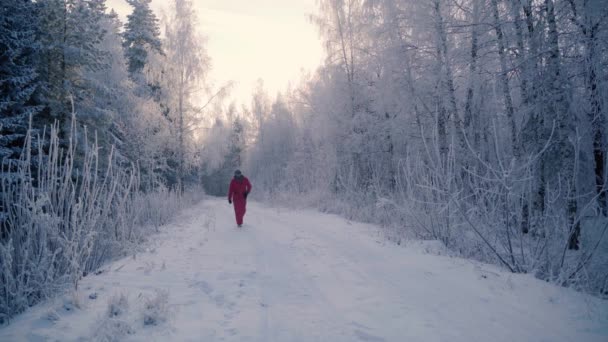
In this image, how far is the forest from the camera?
3076 millimetres

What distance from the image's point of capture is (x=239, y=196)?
801 centimetres

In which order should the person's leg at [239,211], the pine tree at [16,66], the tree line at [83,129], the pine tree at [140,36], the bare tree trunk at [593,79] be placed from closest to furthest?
the tree line at [83,129] < the bare tree trunk at [593,79] < the pine tree at [16,66] < the person's leg at [239,211] < the pine tree at [140,36]

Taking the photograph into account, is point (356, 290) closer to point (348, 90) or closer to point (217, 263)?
point (217, 263)

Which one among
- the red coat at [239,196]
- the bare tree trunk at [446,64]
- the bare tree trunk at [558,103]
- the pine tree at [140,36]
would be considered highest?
the pine tree at [140,36]

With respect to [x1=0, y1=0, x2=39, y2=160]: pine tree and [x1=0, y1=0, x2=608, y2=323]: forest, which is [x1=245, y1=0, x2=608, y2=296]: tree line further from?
[x1=0, y1=0, x2=39, y2=160]: pine tree

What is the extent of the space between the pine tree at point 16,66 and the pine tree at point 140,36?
340 inches

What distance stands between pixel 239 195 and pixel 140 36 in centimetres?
1489

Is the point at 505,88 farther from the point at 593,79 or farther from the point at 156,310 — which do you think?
the point at 156,310

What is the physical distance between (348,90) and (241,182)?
8072mm

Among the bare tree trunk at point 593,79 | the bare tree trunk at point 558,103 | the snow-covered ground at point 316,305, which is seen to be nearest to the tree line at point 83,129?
the snow-covered ground at point 316,305

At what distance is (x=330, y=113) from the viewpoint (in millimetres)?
14250

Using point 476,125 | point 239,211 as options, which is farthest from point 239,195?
point 476,125

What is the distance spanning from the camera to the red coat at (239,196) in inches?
311

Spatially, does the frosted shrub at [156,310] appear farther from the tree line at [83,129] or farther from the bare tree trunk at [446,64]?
the bare tree trunk at [446,64]
